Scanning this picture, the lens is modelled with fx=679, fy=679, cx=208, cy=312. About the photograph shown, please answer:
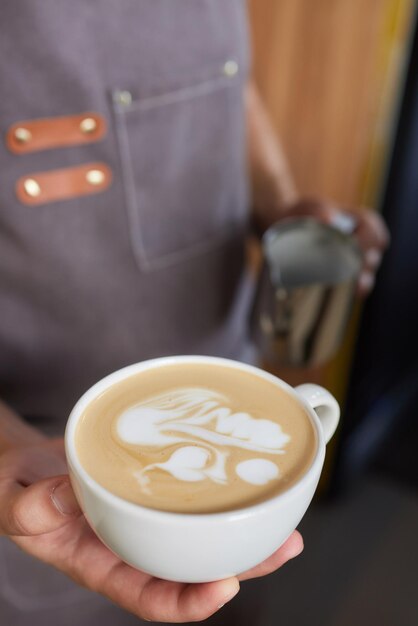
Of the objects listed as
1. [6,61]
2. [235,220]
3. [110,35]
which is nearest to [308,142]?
[235,220]

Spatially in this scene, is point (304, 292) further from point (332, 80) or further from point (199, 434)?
point (332, 80)

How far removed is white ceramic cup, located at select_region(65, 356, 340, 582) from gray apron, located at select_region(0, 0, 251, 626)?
0.40 m

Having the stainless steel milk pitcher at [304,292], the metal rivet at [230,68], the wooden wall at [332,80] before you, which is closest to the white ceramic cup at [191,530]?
the stainless steel milk pitcher at [304,292]

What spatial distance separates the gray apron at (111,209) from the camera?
86 cm

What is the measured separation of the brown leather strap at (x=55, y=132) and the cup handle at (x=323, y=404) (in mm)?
459

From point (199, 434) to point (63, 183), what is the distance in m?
0.45

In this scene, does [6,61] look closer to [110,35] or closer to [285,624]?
[110,35]

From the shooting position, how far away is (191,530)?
0.48 m

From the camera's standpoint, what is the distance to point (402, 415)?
217 centimetres

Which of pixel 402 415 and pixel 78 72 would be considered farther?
pixel 402 415

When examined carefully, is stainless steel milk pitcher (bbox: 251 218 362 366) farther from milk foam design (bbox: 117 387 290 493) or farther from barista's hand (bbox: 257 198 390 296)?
milk foam design (bbox: 117 387 290 493)

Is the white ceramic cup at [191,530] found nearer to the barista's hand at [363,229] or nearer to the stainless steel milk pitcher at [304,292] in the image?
the stainless steel milk pitcher at [304,292]

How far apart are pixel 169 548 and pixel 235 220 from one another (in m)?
0.70

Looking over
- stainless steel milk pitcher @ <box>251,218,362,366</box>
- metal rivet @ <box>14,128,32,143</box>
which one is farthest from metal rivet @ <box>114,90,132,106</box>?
stainless steel milk pitcher @ <box>251,218,362,366</box>
